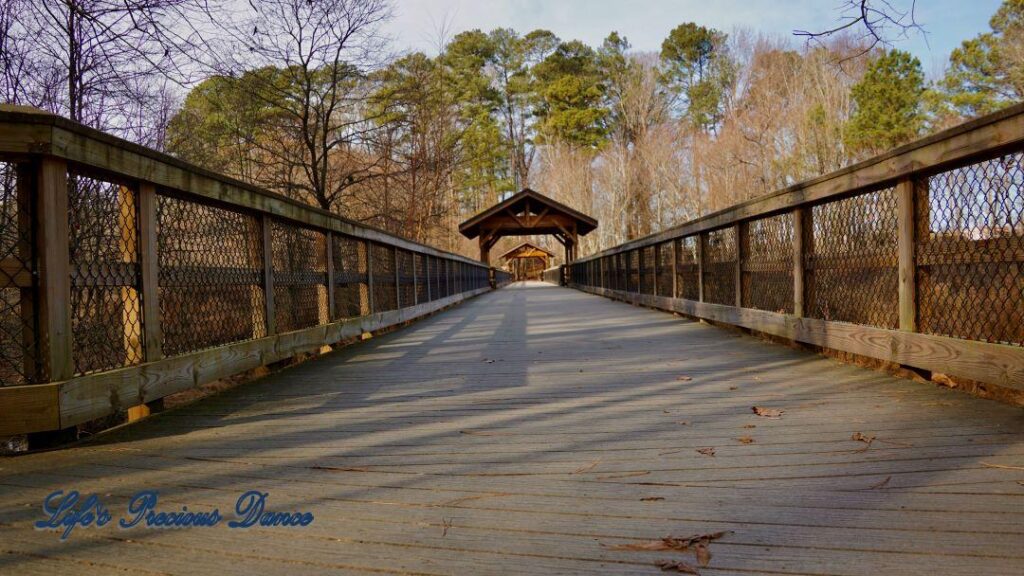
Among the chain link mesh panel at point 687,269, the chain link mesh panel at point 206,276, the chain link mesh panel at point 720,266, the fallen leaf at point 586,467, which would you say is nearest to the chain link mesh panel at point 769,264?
the chain link mesh panel at point 720,266

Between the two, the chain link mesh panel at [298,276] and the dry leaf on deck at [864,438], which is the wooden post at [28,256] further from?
the dry leaf on deck at [864,438]

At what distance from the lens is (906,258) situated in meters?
2.96

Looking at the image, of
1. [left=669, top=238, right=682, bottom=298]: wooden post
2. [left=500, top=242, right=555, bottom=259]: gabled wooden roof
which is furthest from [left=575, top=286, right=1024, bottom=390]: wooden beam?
[left=500, top=242, right=555, bottom=259]: gabled wooden roof

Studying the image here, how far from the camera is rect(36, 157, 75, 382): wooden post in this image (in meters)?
2.22

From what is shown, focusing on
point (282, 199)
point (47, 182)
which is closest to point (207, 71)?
point (282, 199)

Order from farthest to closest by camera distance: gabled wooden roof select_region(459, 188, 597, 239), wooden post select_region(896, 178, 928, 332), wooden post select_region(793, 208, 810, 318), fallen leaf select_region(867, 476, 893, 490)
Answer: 1. gabled wooden roof select_region(459, 188, 597, 239)
2. wooden post select_region(793, 208, 810, 318)
3. wooden post select_region(896, 178, 928, 332)
4. fallen leaf select_region(867, 476, 893, 490)

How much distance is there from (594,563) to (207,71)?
16.4 feet

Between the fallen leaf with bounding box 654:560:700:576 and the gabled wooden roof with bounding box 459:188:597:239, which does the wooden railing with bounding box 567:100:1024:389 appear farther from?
the gabled wooden roof with bounding box 459:188:597:239

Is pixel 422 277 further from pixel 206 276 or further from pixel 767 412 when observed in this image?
pixel 767 412

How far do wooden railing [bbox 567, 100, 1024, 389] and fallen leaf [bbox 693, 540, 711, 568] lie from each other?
178cm

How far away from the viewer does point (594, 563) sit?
134cm

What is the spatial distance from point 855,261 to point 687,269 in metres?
3.62

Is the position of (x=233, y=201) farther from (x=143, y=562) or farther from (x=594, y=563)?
(x=594, y=563)

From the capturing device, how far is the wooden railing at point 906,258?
93.0 inches
